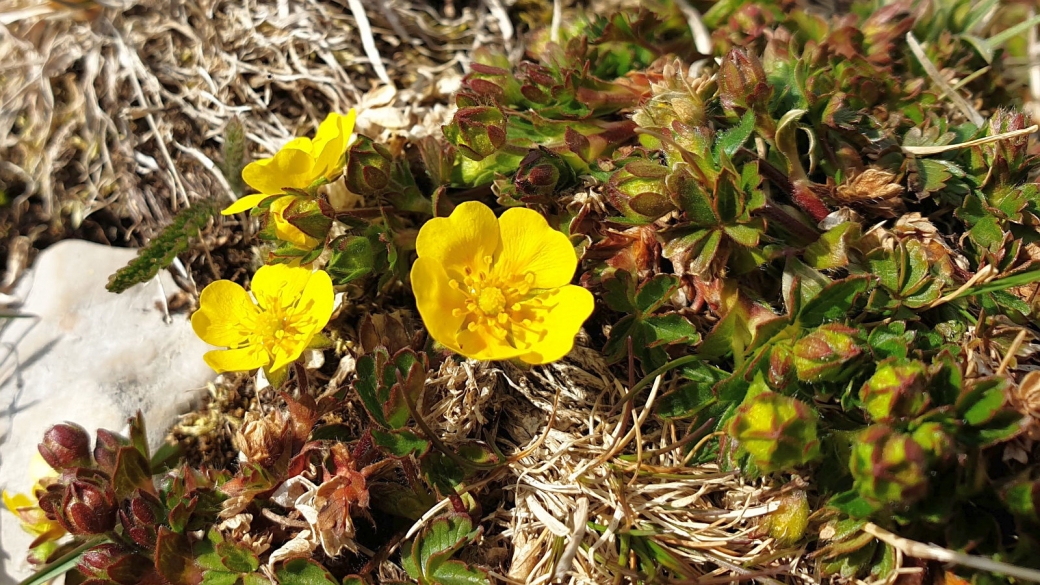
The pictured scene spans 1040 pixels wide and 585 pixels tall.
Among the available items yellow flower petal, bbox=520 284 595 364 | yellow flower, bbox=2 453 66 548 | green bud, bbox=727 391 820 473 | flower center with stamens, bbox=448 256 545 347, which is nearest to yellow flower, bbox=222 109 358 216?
flower center with stamens, bbox=448 256 545 347

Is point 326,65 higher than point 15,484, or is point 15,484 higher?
point 326,65

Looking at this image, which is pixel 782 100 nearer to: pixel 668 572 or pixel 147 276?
pixel 668 572

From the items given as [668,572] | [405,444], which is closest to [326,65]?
[405,444]

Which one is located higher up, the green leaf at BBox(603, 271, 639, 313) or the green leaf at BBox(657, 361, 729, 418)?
the green leaf at BBox(603, 271, 639, 313)

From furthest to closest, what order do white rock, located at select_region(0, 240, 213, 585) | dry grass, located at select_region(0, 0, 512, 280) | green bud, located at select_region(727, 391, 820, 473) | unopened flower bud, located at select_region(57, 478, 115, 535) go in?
dry grass, located at select_region(0, 0, 512, 280), white rock, located at select_region(0, 240, 213, 585), unopened flower bud, located at select_region(57, 478, 115, 535), green bud, located at select_region(727, 391, 820, 473)

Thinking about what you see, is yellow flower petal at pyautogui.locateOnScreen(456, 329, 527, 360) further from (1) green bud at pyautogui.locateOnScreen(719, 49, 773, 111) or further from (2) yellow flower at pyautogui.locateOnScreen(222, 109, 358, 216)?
(1) green bud at pyautogui.locateOnScreen(719, 49, 773, 111)

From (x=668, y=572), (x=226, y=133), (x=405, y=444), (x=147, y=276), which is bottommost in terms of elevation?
(x=668, y=572)

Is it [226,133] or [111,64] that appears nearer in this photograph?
[226,133]

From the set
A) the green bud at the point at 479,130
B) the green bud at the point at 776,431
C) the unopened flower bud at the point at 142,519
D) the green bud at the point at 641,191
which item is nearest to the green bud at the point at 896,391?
the green bud at the point at 776,431

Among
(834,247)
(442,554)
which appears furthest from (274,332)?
(834,247)
